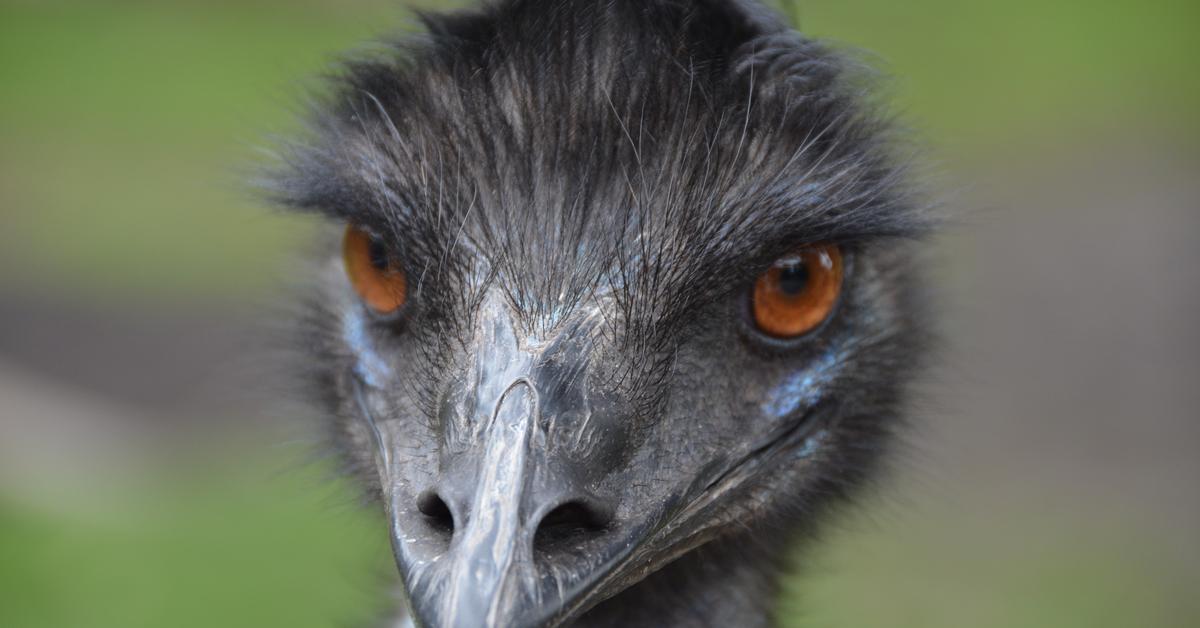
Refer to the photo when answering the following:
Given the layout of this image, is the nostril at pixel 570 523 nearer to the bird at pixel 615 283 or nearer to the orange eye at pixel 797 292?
the bird at pixel 615 283

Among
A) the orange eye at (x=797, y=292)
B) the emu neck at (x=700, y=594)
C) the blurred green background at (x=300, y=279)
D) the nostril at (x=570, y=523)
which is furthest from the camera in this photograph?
the blurred green background at (x=300, y=279)

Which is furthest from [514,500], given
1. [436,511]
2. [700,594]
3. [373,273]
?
[700,594]

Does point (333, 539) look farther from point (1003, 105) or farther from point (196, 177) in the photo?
point (1003, 105)

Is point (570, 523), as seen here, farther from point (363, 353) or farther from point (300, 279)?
point (300, 279)

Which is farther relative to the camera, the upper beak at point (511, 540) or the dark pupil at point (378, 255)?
the dark pupil at point (378, 255)

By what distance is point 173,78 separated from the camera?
9453 mm

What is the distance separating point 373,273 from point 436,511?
21.2 inches

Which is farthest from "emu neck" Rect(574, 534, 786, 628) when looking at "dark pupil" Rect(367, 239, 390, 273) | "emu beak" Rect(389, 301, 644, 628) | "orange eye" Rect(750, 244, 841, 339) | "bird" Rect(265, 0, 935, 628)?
"dark pupil" Rect(367, 239, 390, 273)

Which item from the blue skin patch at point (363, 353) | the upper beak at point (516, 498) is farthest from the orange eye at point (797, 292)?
the blue skin patch at point (363, 353)

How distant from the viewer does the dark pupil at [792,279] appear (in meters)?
2.08

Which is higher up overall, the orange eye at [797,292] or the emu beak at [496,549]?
the orange eye at [797,292]

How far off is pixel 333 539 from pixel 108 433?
113 cm

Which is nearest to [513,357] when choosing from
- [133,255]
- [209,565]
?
[209,565]

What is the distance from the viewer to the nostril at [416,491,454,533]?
1.68m
